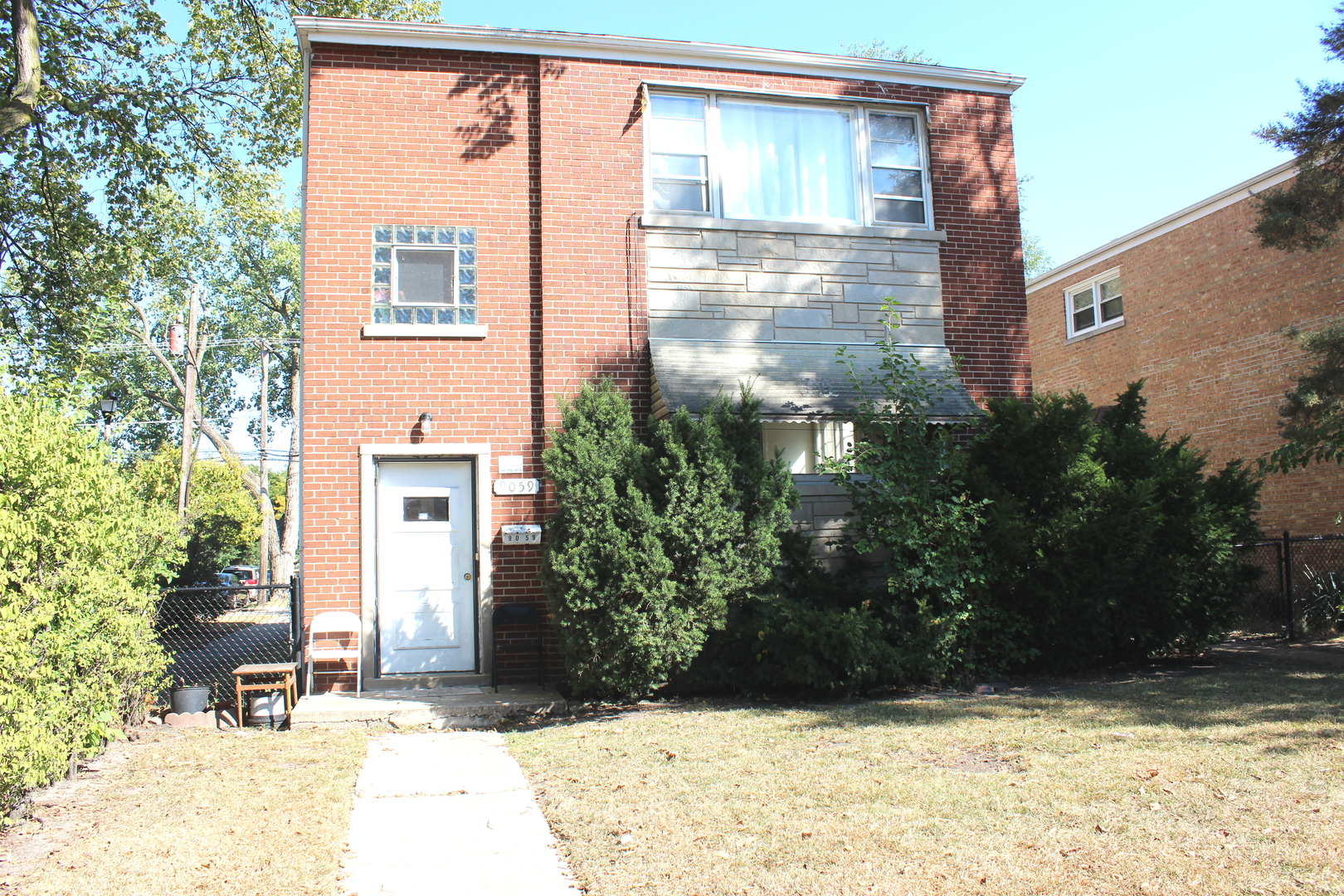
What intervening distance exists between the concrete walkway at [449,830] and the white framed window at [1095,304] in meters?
16.3

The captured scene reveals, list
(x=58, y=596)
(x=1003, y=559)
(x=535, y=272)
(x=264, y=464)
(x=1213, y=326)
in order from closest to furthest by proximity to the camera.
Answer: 1. (x=58, y=596)
2. (x=1003, y=559)
3. (x=535, y=272)
4. (x=1213, y=326)
5. (x=264, y=464)

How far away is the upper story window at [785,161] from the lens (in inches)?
406

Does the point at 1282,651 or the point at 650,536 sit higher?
the point at 650,536

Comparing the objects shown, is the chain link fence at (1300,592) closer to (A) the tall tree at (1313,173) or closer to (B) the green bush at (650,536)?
(A) the tall tree at (1313,173)

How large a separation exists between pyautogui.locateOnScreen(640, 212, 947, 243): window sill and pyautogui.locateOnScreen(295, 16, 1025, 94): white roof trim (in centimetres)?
182

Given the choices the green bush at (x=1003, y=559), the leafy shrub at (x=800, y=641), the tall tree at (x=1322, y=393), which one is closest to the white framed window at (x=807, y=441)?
the green bush at (x=1003, y=559)

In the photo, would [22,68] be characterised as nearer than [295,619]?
No

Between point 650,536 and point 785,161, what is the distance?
17.1ft

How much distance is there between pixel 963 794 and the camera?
5176 mm

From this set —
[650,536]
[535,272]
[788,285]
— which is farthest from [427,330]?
[788,285]

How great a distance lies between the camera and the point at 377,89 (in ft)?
31.9

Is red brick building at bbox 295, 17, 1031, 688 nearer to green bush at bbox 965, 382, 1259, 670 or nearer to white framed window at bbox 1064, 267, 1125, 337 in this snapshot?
green bush at bbox 965, 382, 1259, 670

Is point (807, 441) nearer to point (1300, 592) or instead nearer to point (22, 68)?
point (1300, 592)

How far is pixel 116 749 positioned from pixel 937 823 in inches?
247
